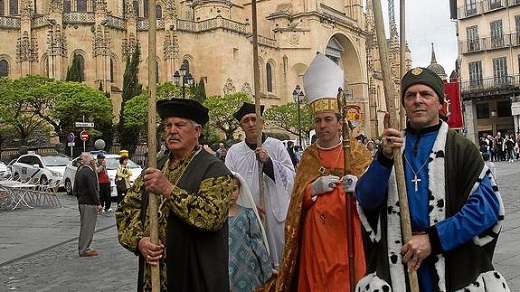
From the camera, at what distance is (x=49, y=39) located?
1585 inches

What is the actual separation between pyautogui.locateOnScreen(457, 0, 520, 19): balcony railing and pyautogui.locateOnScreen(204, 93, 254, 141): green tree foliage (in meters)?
18.2

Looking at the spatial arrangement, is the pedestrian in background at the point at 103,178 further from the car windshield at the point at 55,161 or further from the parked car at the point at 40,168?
the car windshield at the point at 55,161

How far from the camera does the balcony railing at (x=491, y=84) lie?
40125 millimetres

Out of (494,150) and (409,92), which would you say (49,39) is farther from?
(409,92)

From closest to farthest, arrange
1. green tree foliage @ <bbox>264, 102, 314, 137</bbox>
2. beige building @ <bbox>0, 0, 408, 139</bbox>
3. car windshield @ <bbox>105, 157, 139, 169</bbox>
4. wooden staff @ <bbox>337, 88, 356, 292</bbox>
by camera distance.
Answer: wooden staff @ <bbox>337, 88, 356, 292</bbox> → car windshield @ <bbox>105, 157, 139, 169</bbox> → beige building @ <bbox>0, 0, 408, 139</bbox> → green tree foliage @ <bbox>264, 102, 314, 137</bbox>

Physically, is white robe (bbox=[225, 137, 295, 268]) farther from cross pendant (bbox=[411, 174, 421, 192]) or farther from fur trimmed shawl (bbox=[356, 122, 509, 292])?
cross pendant (bbox=[411, 174, 421, 192])

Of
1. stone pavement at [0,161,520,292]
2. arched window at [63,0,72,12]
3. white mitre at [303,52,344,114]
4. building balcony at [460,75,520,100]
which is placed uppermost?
arched window at [63,0,72,12]

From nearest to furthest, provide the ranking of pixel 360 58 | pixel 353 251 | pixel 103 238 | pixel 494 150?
pixel 353 251 < pixel 103 238 < pixel 494 150 < pixel 360 58

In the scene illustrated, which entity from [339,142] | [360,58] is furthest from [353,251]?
[360,58]

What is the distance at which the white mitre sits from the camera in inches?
171

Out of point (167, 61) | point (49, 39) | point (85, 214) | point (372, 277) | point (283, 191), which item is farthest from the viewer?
point (167, 61)

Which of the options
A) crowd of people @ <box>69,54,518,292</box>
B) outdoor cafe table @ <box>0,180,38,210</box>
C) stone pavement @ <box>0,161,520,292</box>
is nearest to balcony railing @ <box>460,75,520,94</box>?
stone pavement @ <box>0,161,520,292</box>

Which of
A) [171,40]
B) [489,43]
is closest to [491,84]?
[489,43]

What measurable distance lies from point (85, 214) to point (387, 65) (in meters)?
7.87
